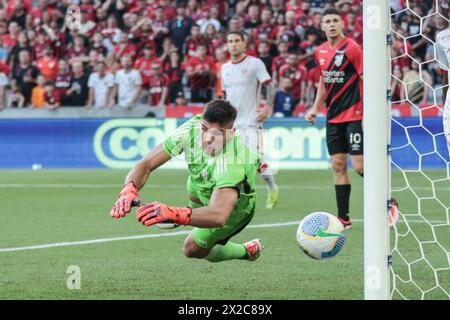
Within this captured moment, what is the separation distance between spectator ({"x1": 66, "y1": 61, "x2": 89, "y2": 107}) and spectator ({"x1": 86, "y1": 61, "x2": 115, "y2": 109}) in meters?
0.28

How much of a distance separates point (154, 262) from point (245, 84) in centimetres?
520

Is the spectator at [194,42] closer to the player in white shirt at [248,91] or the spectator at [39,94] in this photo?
the spectator at [39,94]

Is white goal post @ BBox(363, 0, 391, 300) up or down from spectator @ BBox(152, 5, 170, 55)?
down

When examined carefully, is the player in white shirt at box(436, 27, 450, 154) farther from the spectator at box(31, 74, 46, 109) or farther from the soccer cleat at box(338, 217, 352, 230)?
the spectator at box(31, 74, 46, 109)

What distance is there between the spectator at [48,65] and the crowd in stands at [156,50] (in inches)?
0.9

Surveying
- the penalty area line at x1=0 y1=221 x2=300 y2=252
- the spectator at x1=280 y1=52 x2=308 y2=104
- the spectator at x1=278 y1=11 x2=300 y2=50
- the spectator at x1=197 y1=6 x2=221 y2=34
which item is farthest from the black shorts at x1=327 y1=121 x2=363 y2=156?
the spectator at x1=197 y1=6 x2=221 y2=34

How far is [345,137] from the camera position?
417 inches

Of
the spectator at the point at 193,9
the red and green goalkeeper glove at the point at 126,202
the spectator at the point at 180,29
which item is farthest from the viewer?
the spectator at the point at 193,9

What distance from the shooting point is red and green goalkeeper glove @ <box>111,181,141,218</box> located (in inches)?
223

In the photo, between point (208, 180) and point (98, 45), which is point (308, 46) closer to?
point (98, 45)

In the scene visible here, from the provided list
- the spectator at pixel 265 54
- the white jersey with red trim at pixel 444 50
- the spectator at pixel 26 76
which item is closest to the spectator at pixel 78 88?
the spectator at pixel 26 76

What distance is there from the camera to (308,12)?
68.8 feet

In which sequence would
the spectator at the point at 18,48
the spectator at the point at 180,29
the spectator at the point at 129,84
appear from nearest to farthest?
the spectator at the point at 129,84, the spectator at the point at 180,29, the spectator at the point at 18,48

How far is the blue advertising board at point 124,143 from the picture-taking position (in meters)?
18.2
